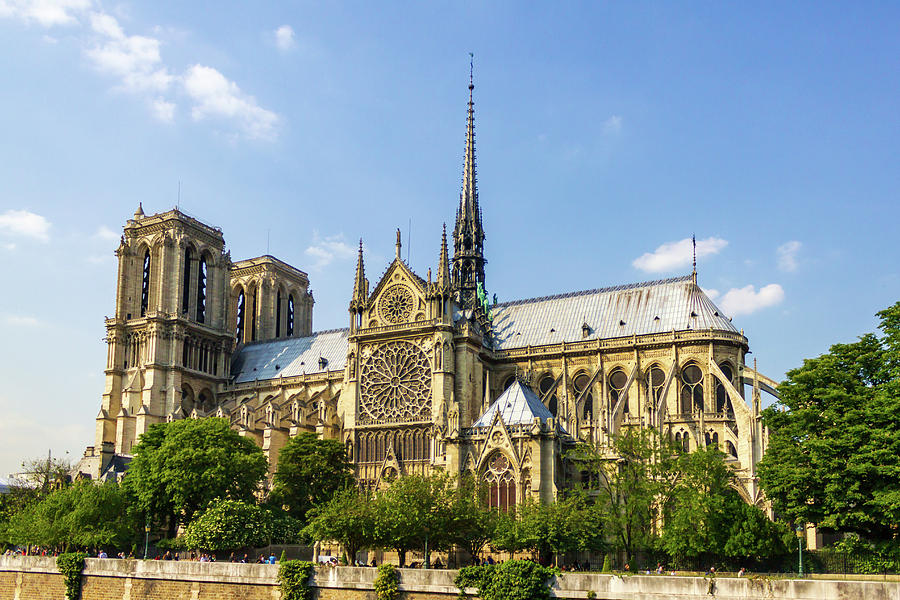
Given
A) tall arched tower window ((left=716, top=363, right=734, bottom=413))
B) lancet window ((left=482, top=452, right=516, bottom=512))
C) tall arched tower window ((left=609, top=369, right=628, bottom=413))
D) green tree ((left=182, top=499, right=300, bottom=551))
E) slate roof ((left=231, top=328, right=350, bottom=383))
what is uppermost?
slate roof ((left=231, top=328, right=350, bottom=383))

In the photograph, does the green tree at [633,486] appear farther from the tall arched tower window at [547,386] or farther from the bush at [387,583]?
the tall arched tower window at [547,386]

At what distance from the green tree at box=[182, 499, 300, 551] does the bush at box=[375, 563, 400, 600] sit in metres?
13.3

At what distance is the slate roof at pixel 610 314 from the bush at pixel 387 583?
34778 millimetres

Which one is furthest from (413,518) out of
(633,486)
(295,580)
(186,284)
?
(186,284)

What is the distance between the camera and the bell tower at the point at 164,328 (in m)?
84.5

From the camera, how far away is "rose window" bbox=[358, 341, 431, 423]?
69375 mm

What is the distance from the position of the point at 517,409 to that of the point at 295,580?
18.0 m

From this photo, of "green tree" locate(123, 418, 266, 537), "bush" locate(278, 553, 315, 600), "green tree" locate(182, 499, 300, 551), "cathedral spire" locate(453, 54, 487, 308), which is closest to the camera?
"bush" locate(278, 553, 315, 600)

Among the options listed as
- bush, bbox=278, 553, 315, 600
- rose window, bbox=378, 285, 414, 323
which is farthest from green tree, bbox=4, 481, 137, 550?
rose window, bbox=378, 285, 414, 323

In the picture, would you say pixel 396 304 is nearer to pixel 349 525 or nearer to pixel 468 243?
pixel 468 243

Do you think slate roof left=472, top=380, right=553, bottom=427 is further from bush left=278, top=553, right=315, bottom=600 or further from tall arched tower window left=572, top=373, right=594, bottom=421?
bush left=278, top=553, right=315, bottom=600

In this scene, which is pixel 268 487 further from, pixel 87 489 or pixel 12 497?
pixel 12 497

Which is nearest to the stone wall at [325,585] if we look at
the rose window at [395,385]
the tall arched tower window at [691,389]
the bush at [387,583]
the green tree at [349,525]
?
the bush at [387,583]

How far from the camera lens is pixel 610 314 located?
244 ft
